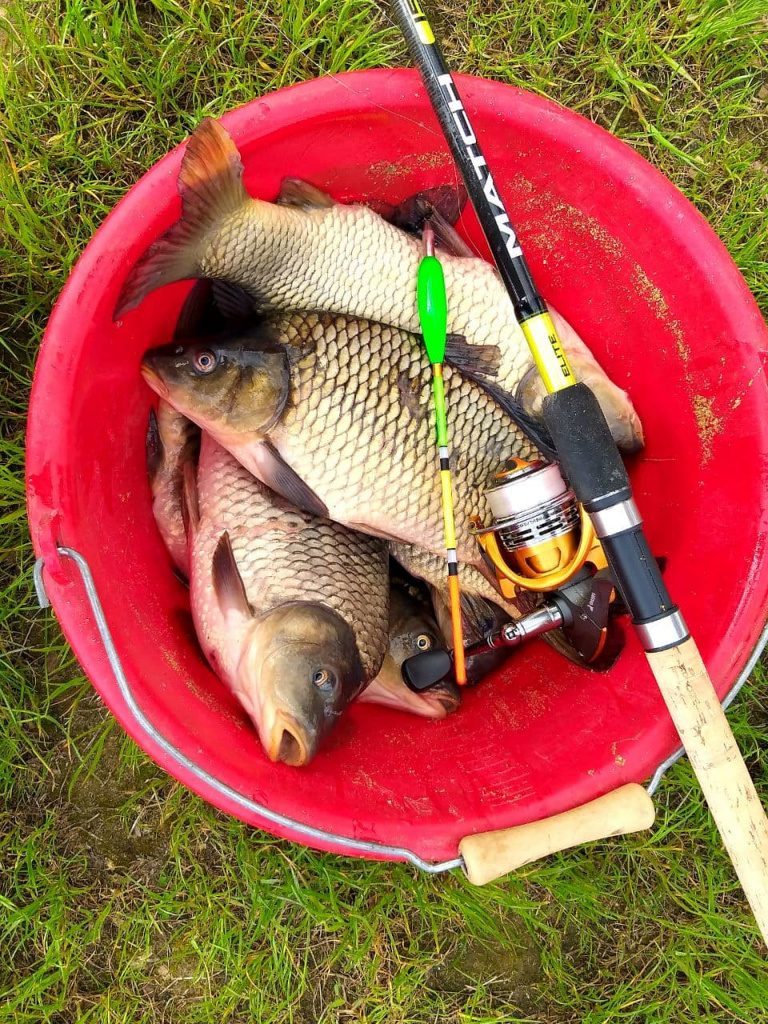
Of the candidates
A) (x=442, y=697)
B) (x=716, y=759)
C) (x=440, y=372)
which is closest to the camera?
(x=716, y=759)

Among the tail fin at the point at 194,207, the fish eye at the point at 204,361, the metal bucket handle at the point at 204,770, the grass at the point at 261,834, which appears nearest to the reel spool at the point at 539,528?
the metal bucket handle at the point at 204,770

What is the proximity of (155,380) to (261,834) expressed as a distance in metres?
1.04

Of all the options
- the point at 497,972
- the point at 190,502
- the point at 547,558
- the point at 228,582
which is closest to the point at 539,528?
the point at 547,558

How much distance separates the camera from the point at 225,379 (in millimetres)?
1355

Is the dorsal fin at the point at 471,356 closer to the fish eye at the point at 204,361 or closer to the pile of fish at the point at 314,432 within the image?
the pile of fish at the point at 314,432

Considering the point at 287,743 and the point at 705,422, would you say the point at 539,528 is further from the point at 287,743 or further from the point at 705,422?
the point at 287,743

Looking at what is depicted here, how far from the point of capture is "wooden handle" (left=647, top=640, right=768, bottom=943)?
1121 millimetres

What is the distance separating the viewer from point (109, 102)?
173 cm

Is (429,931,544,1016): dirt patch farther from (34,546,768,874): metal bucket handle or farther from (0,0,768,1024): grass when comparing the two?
(34,546,768,874): metal bucket handle

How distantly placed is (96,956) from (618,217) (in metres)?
1.86

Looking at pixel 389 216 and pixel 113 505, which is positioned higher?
pixel 389 216

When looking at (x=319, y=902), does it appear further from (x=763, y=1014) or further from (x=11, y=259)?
(x=11, y=259)

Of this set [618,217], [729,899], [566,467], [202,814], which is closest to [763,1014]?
[729,899]

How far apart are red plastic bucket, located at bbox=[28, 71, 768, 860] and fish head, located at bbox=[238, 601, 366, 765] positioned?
52mm
